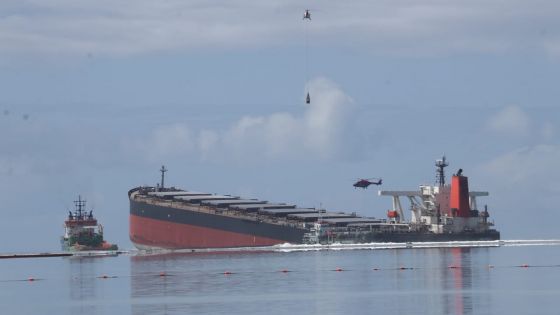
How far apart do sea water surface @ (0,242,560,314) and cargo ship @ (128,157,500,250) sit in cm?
1714

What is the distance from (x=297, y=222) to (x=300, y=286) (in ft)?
253

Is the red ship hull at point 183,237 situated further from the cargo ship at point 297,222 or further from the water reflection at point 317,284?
the water reflection at point 317,284

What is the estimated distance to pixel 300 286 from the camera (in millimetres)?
95125

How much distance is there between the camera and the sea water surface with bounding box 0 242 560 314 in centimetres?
7800

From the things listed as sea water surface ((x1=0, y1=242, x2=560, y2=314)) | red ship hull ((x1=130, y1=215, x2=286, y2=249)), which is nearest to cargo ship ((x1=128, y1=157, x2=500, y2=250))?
red ship hull ((x1=130, y1=215, x2=286, y2=249))

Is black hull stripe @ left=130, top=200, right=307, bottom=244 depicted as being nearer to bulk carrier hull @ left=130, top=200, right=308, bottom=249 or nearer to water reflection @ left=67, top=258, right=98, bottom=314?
bulk carrier hull @ left=130, top=200, right=308, bottom=249

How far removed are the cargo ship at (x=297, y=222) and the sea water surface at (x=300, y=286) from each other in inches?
675

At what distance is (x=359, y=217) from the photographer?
181 metres

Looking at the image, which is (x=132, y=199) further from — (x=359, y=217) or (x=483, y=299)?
(x=483, y=299)

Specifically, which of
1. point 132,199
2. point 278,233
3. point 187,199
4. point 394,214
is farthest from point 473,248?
point 132,199

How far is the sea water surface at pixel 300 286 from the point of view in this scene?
78000 mm

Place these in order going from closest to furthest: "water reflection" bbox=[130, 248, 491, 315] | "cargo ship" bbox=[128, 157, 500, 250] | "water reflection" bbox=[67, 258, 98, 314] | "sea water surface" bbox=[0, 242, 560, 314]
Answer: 1. "sea water surface" bbox=[0, 242, 560, 314]
2. "water reflection" bbox=[130, 248, 491, 315]
3. "water reflection" bbox=[67, 258, 98, 314]
4. "cargo ship" bbox=[128, 157, 500, 250]

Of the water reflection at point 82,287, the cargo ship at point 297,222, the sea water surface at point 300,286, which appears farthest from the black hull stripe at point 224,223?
the water reflection at point 82,287

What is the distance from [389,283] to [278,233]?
77336mm
